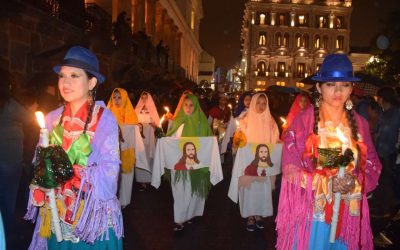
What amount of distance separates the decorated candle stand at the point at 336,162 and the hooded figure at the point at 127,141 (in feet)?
17.6

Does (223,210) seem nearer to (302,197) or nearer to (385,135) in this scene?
(385,135)

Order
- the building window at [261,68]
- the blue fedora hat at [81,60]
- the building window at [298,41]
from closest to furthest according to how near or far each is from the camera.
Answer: the blue fedora hat at [81,60] < the building window at [261,68] < the building window at [298,41]

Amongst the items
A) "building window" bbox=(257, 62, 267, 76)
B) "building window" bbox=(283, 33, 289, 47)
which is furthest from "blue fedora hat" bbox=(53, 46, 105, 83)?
"building window" bbox=(283, 33, 289, 47)

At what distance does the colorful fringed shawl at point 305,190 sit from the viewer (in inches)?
139

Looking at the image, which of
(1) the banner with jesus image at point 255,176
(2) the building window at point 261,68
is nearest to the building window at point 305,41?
(2) the building window at point 261,68

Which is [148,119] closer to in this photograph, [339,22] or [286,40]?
[286,40]

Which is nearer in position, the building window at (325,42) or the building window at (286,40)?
the building window at (286,40)

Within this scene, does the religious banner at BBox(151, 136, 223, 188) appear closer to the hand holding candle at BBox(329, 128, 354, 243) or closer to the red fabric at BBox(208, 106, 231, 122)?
the hand holding candle at BBox(329, 128, 354, 243)

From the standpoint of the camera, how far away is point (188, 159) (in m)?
7.11

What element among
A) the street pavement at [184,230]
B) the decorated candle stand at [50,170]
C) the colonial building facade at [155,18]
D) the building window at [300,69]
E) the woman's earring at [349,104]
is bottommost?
the street pavement at [184,230]

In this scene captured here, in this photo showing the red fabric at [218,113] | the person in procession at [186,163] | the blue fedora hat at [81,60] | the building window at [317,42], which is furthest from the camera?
the building window at [317,42]

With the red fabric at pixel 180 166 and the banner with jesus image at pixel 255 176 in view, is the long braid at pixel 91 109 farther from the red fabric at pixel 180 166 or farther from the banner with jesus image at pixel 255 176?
the banner with jesus image at pixel 255 176

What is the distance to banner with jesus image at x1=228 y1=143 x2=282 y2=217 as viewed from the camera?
7.07m

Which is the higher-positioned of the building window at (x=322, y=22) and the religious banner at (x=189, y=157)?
the building window at (x=322, y=22)
